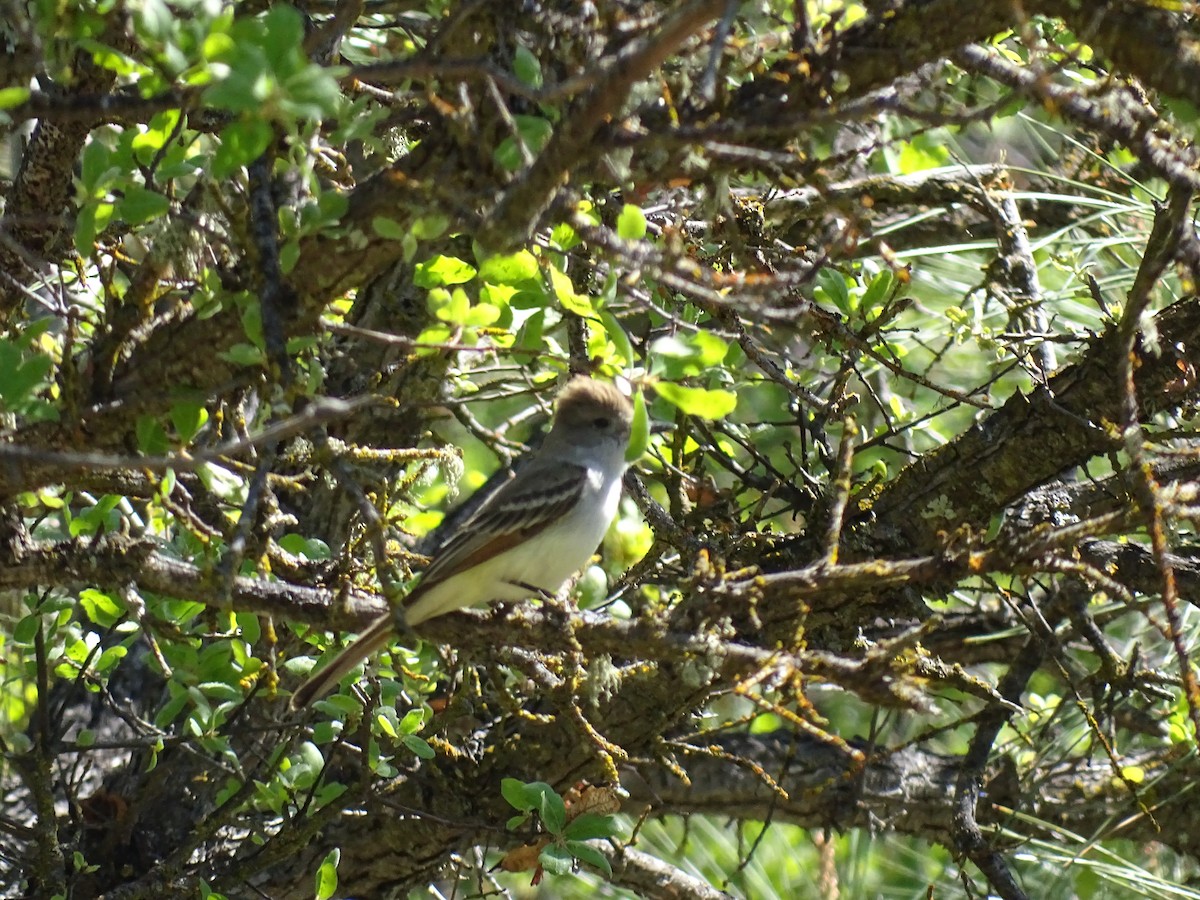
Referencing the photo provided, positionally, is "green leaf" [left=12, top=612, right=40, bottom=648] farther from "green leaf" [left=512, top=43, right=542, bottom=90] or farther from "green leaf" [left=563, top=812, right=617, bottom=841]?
"green leaf" [left=512, top=43, right=542, bottom=90]

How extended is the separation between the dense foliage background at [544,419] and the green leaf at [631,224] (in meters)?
0.01

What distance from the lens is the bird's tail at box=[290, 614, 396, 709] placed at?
291 centimetres

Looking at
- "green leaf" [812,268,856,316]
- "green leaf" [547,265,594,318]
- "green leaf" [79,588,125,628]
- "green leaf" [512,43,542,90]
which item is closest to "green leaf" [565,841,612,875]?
"green leaf" [79,588,125,628]

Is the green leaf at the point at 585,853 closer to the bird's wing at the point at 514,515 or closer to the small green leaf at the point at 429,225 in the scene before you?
the bird's wing at the point at 514,515

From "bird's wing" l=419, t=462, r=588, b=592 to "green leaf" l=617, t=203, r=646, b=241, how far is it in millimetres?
1381

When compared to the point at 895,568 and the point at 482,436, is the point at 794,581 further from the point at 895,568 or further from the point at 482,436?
the point at 482,436

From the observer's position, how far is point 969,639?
403cm

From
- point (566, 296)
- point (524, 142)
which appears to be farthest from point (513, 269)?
point (524, 142)

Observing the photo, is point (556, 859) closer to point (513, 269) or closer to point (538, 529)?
point (538, 529)

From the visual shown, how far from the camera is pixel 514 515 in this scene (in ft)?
12.0

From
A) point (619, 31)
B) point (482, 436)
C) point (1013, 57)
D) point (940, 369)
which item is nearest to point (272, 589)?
point (482, 436)

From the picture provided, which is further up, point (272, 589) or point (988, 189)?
point (988, 189)

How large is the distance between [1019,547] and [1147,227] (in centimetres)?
273

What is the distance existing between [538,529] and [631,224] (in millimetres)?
1652
